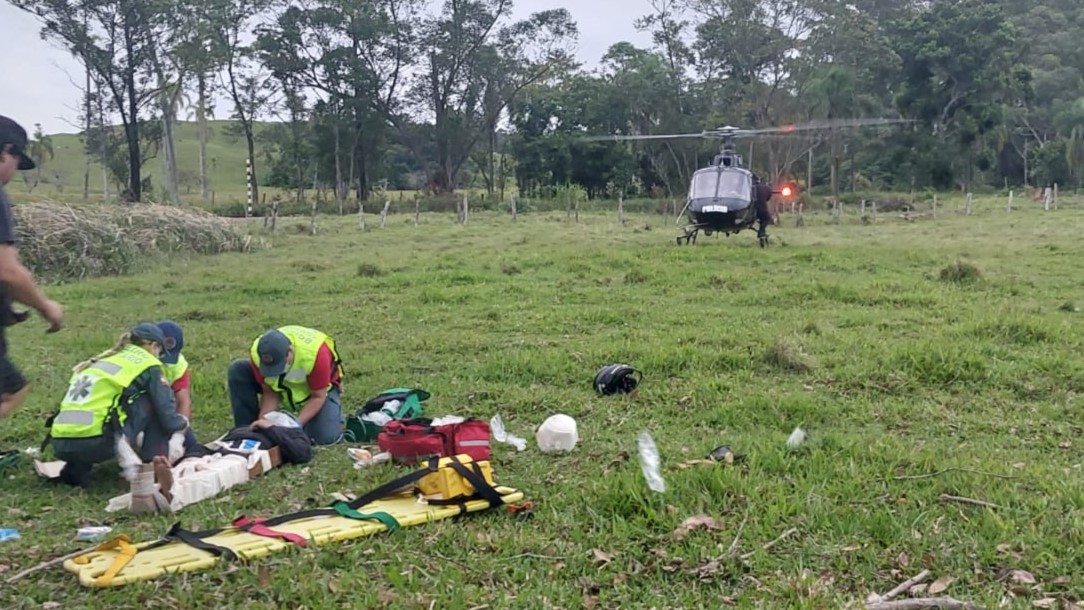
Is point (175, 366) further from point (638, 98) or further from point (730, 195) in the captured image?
point (638, 98)

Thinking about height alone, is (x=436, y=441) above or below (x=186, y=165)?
below

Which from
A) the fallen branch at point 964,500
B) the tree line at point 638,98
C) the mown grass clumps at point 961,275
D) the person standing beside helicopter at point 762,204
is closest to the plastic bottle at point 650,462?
the fallen branch at point 964,500

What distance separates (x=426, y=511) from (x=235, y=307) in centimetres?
835

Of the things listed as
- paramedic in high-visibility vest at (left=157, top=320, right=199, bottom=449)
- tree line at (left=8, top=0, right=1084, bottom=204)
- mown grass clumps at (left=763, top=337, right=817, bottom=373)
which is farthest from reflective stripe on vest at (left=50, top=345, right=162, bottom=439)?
tree line at (left=8, top=0, right=1084, bottom=204)

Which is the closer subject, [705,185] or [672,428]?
[672,428]

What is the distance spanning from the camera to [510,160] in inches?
2238

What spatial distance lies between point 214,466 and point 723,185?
14618 millimetres

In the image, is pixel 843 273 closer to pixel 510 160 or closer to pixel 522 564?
pixel 522 564

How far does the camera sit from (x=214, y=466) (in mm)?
4938

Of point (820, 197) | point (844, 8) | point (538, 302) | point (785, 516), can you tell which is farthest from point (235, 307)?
point (844, 8)

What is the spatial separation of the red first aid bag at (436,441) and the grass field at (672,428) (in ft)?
0.58

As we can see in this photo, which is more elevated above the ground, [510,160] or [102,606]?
[510,160]

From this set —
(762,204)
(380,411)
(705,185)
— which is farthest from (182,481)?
(762,204)

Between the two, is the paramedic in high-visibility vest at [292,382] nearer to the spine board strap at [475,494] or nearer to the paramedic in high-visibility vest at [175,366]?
the paramedic in high-visibility vest at [175,366]
